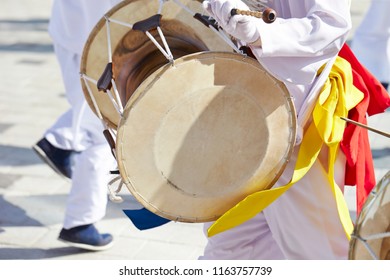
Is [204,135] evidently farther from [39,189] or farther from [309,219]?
[39,189]

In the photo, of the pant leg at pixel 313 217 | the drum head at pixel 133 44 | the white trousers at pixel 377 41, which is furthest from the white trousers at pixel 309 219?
the white trousers at pixel 377 41

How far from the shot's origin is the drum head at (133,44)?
2.84m

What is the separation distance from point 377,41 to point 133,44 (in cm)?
297

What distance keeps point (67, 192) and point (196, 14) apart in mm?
2068

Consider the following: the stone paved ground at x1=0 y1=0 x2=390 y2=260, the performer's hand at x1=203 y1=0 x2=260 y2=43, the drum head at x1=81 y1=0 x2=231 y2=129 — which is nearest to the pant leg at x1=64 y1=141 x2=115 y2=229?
the stone paved ground at x1=0 y1=0 x2=390 y2=260

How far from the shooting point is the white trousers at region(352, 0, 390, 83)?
5547mm

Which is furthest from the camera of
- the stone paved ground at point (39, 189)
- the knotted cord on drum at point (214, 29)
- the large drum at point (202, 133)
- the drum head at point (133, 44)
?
the stone paved ground at point (39, 189)

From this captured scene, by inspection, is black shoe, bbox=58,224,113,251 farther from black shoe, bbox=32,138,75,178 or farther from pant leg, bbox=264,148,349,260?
pant leg, bbox=264,148,349,260

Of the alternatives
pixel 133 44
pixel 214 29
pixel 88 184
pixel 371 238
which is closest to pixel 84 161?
pixel 88 184

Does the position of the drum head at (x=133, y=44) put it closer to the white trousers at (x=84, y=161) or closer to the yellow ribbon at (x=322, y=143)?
the yellow ribbon at (x=322, y=143)

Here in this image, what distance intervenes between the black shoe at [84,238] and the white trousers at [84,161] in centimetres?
3

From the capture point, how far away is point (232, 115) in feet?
8.41
